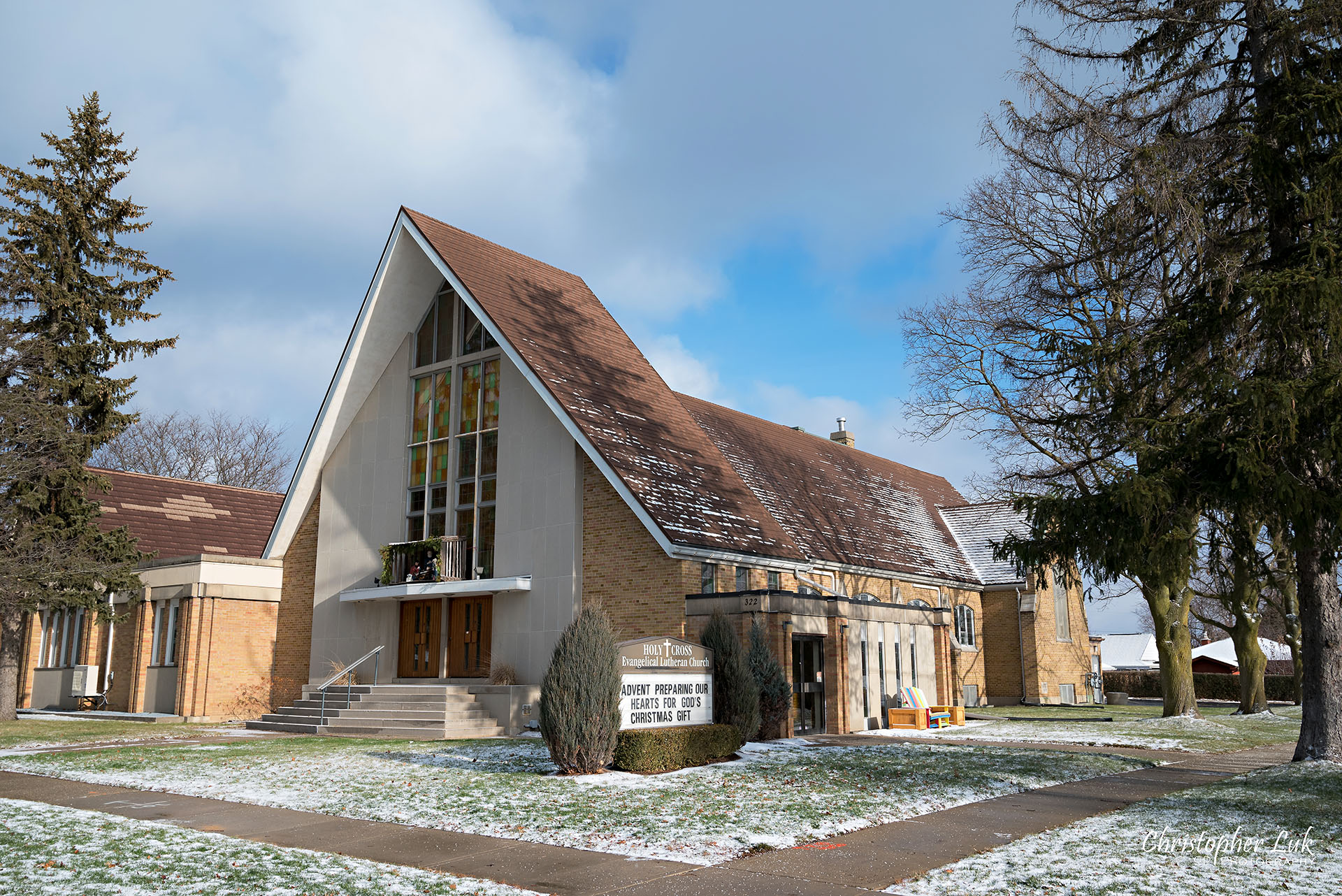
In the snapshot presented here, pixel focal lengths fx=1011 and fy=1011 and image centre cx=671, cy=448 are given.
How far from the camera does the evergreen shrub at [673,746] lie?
1288 centimetres

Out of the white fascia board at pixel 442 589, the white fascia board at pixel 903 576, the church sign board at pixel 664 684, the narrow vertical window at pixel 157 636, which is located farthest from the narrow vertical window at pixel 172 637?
the church sign board at pixel 664 684

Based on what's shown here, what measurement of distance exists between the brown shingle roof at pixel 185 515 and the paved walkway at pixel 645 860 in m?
20.3

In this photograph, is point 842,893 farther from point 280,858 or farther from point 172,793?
point 172,793

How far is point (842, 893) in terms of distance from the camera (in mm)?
6738

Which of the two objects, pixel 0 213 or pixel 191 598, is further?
pixel 191 598

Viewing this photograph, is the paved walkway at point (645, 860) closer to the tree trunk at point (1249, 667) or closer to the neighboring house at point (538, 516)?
the neighboring house at point (538, 516)

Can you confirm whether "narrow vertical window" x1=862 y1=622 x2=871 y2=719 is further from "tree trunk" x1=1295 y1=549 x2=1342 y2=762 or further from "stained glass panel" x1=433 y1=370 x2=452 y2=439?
"stained glass panel" x1=433 y1=370 x2=452 y2=439

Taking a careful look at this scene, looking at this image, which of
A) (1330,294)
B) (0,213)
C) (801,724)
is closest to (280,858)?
(1330,294)

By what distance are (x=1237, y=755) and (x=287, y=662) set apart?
20817mm

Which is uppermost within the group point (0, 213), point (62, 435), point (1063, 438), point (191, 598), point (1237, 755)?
point (0, 213)

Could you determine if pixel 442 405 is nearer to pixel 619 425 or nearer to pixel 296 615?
pixel 619 425

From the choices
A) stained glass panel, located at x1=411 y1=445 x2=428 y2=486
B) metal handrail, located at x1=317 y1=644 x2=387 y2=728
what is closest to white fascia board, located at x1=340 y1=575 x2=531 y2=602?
metal handrail, located at x1=317 y1=644 x2=387 y2=728

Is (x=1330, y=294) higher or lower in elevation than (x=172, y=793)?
higher

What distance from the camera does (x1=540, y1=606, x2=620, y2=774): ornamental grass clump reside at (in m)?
12.5
